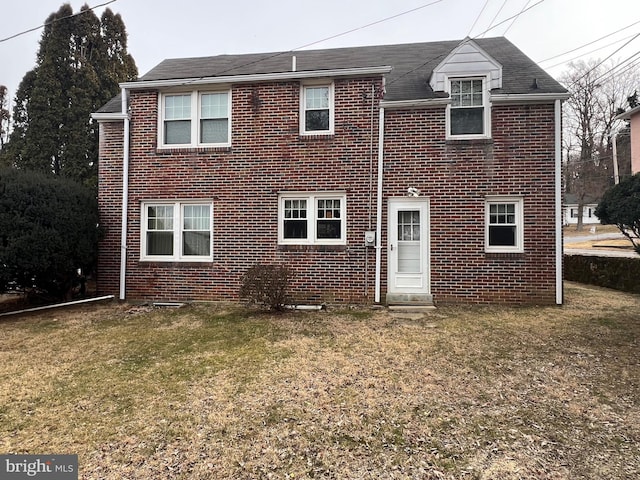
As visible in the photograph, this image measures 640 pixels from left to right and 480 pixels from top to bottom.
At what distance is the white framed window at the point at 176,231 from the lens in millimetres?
8969

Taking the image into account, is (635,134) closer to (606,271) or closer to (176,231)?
(606,271)

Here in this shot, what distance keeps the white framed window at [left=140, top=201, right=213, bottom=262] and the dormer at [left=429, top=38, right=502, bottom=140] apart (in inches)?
250

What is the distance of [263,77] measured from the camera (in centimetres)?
855

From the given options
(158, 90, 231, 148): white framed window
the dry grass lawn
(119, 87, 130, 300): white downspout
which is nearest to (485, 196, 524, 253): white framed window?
the dry grass lawn

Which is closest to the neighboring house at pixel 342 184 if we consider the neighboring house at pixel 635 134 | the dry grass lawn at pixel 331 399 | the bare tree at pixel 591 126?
the dry grass lawn at pixel 331 399

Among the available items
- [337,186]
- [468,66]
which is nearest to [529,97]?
[468,66]

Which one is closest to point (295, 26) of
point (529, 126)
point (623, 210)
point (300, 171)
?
point (300, 171)

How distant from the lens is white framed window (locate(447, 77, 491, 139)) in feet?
27.1

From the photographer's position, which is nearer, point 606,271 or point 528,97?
point 528,97

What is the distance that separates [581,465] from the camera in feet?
8.94

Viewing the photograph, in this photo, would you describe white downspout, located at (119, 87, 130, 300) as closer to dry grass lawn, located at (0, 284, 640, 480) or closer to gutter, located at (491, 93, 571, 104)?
dry grass lawn, located at (0, 284, 640, 480)

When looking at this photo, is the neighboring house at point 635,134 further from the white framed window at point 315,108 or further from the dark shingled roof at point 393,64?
the white framed window at point 315,108

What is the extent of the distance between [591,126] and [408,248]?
34.5 m

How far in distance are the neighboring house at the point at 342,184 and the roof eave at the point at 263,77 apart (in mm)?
31
